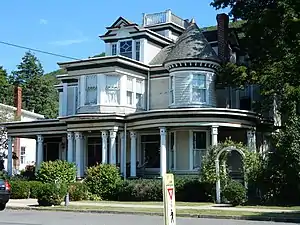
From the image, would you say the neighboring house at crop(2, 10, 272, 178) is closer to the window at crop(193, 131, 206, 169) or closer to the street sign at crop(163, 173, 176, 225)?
the window at crop(193, 131, 206, 169)

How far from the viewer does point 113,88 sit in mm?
35000

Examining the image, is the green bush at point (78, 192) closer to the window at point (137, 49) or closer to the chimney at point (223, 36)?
the window at point (137, 49)

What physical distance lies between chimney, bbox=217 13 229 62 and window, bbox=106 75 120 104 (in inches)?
296

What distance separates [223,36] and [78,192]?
50.1ft

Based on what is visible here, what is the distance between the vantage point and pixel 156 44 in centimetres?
3984

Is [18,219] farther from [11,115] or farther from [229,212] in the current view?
[11,115]

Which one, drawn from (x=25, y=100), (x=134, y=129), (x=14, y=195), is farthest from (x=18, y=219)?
(x=25, y=100)

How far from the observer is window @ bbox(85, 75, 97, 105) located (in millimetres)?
35094

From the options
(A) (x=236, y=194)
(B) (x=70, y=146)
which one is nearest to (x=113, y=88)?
(B) (x=70, y=146)

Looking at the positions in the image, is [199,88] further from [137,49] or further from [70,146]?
[70,146]

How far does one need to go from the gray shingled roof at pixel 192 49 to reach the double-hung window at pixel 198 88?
1307 mm

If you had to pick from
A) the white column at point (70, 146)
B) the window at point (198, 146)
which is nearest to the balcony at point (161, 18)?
the window at point (198, 146)

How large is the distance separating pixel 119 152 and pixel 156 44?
9.12 meters

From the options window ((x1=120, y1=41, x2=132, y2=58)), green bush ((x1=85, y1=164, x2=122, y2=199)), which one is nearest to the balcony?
window ((x1=120, y1=41, x2=132, y2=58))
